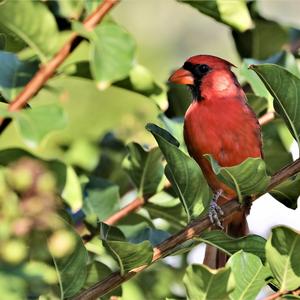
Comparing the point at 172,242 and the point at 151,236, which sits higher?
the point at 172,242

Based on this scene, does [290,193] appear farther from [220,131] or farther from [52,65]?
[220,131]

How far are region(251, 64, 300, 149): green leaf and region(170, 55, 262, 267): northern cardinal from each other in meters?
0.55

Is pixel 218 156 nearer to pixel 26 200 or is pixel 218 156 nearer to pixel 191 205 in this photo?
pixel 191 205

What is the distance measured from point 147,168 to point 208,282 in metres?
0.66

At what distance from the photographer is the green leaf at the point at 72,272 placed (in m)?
1.45

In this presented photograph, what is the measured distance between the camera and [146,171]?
1917 mm

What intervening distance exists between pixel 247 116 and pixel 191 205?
713 millimetres

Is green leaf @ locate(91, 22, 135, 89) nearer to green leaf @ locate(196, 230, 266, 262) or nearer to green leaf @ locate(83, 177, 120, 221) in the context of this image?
A: green leaf @ locate(196, 230, 266, 262)

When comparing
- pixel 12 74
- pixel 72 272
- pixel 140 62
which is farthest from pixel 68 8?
pixel 140 62

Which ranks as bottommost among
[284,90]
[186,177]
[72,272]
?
[72,272]

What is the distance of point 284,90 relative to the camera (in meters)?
1.51

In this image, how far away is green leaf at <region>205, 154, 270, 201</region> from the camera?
56.1 inches

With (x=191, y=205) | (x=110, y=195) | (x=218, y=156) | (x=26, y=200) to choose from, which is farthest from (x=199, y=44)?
(x=26, y=200)

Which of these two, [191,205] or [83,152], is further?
[83,152]
